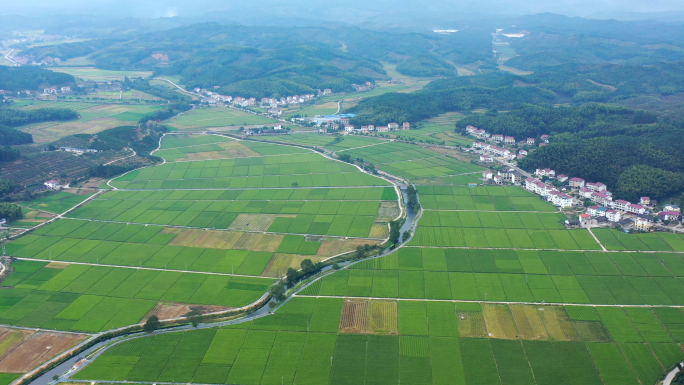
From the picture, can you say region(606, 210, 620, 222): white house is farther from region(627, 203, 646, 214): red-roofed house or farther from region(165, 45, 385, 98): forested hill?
region(165, 45, 385, 98): forested hill

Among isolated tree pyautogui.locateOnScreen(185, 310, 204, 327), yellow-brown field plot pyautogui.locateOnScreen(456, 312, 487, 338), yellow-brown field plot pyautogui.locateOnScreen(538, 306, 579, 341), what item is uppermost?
yellow-brown field plot pyautogui.locateOnScreen(538, 306, 579, 341)

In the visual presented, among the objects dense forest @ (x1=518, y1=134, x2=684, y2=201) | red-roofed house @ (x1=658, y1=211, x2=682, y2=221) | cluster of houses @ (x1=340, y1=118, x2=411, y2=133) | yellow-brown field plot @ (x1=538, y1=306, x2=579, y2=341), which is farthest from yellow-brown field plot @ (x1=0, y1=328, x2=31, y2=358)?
cluster of houses @ (x1=340, y1=118, x2=411, y2=133)

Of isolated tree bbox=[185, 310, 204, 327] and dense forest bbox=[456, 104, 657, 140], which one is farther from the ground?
dense forest bbox=[456, 104, 657, 140]

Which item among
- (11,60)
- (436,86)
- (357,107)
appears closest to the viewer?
(357,107)

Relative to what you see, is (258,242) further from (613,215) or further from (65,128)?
(65,128)

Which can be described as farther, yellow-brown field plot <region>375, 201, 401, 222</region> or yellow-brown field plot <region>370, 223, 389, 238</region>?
yellow-brown field plot <region>375, 201, 401, 222</region>

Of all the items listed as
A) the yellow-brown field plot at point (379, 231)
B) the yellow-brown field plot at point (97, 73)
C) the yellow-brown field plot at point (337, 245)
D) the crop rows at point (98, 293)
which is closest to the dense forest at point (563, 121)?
the yellow-brown field plot at point (379, 231)

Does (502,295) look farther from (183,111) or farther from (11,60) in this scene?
(11,60)

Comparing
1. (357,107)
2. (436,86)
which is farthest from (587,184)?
(436,86)
